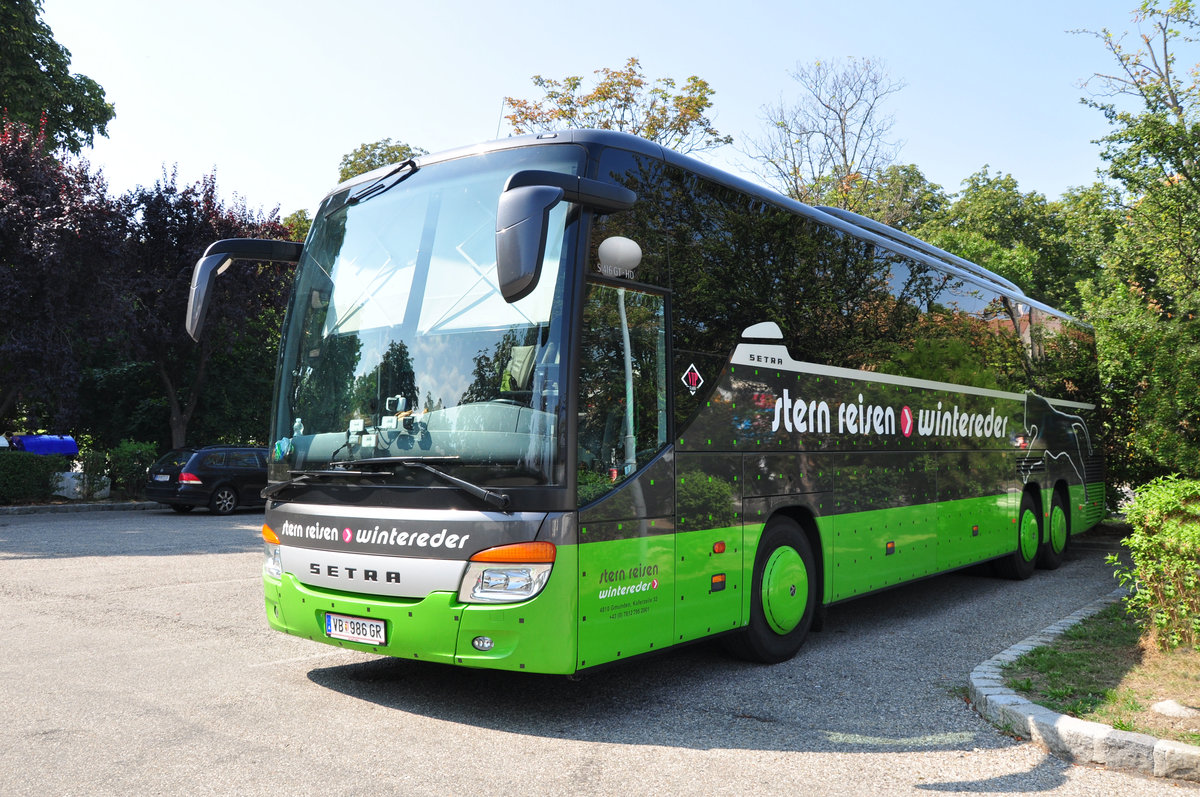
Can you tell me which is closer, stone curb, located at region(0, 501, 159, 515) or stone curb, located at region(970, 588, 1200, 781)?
stone curb, located at region(970, 588, 1200, 781)

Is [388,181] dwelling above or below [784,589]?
above

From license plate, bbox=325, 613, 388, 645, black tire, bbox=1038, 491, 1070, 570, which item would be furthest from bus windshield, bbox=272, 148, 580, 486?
black tire, bbox=1038, 491, 1070, 570

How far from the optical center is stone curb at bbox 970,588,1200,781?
476 centimetres

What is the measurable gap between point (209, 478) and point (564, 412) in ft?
58.9

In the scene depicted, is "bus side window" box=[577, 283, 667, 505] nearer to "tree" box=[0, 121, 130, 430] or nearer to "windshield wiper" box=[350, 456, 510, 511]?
"windshield wiper" box=[350, 456, 510, 511]

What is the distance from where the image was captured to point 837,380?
7844 mm

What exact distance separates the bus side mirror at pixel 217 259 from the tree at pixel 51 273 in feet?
54.8

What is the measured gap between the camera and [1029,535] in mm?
11969

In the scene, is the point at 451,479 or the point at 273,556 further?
the point at 273,556

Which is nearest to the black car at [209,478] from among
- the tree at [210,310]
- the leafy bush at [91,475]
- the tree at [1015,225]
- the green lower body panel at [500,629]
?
the leafy bush at [91,475]

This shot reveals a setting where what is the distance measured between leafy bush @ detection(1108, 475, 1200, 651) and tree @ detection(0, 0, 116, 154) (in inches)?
1095

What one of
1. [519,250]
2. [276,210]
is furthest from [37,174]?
[519,250]

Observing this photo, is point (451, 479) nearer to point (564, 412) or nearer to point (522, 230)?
point (564, 412)

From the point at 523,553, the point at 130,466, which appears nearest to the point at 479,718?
the point at 523,553
